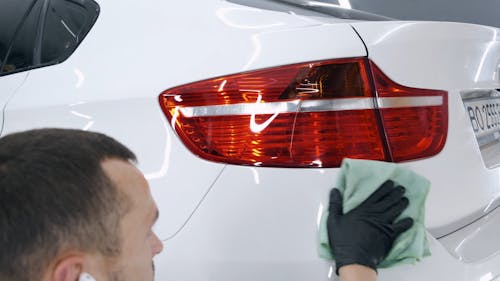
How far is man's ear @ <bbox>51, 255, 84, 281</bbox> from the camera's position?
0.93 m

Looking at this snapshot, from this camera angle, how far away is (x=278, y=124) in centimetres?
141

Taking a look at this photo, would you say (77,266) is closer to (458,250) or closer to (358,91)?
(358,91)

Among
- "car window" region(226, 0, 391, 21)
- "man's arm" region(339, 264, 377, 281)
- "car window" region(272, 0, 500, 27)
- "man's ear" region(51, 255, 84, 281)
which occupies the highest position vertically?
"car window" region(226, 0, 391, 21)

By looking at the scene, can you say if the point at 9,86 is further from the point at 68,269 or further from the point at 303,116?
the point at 68,269

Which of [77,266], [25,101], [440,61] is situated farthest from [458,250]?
[25,101]

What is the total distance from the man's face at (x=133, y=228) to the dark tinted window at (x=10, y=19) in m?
1.20

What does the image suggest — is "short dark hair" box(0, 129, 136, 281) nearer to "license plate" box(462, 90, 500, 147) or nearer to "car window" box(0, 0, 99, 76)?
"car window" box(0, 0, 99, 76)

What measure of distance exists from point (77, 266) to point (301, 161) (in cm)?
59

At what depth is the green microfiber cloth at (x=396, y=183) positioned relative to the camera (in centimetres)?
136

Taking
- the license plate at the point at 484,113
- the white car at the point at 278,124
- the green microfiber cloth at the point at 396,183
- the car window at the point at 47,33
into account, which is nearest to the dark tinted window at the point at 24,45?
the car window at the point at 47,33

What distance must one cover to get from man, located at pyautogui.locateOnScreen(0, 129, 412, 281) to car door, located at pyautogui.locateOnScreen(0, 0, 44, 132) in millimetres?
936

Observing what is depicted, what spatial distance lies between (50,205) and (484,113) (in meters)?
1.26

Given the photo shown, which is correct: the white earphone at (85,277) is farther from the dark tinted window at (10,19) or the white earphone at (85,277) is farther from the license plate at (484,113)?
the dark tinted window at (10,19)

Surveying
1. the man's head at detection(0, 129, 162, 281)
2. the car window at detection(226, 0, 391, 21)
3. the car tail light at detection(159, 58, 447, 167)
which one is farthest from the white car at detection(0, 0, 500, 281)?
the man's head at detection(0, 129, 162, 281)
